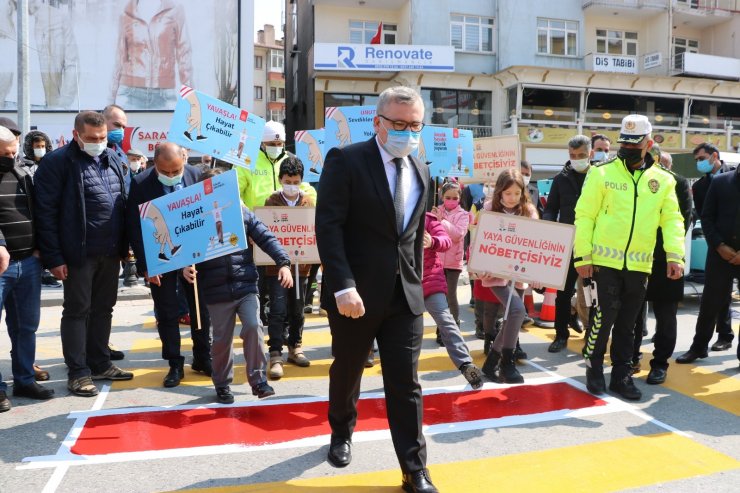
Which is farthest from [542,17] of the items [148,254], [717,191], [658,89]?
[148,254]

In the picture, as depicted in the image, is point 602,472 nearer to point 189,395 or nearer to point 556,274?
point 556,274

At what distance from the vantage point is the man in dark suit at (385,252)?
3.56m

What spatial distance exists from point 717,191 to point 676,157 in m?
9.09

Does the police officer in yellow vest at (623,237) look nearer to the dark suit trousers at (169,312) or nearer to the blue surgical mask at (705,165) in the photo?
the dark suit trousers at (169,312)

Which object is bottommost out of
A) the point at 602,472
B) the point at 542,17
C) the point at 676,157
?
the point at 602,472

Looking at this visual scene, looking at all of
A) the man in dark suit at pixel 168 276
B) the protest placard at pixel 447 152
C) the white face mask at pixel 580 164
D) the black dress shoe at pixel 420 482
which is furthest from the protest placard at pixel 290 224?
the protest placard at pixel 447 152

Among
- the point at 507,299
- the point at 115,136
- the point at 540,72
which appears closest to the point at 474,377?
the point at 507,299

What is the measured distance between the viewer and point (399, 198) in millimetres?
3650

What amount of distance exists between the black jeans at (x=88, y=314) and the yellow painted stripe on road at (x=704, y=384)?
194 inches

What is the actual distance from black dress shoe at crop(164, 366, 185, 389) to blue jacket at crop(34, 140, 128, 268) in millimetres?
1229

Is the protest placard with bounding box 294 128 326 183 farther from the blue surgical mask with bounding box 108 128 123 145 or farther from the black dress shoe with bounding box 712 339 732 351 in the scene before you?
the black dress shoe with bounding box 712 339 732 351

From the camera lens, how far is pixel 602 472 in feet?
12.9

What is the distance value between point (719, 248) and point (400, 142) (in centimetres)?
426

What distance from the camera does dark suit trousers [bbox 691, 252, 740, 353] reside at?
6438 mm
